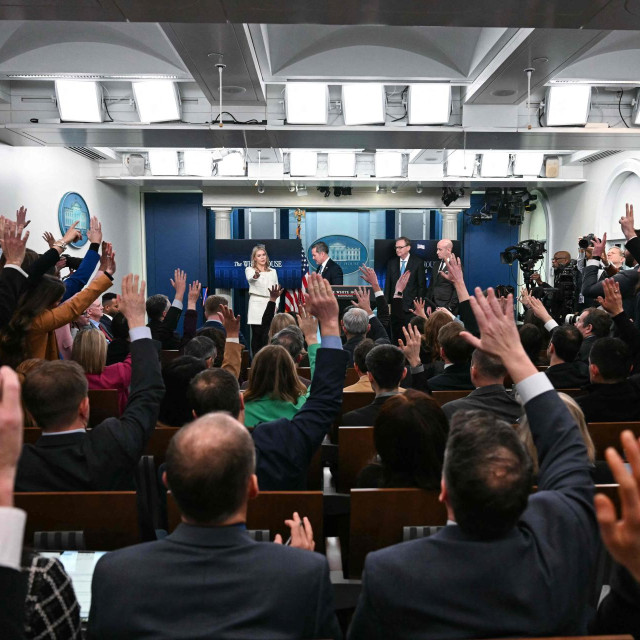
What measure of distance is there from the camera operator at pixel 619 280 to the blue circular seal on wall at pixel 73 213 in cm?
611

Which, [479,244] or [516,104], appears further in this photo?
[479,244]

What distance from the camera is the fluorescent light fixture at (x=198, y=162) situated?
30.1 ft

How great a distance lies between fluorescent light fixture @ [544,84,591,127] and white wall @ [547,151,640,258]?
2.99 metres

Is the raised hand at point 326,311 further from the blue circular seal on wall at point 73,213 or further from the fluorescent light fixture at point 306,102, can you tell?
the blue circular seal on wall at point 73,213

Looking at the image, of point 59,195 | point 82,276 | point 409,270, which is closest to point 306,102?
point 82,276

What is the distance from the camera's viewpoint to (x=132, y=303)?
2309 millimetres

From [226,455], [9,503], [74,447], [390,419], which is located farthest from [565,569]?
[74,447]

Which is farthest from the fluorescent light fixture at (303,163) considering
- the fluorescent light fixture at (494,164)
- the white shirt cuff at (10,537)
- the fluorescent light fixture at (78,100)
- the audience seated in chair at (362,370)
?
the white shirt cuff at (10,537)

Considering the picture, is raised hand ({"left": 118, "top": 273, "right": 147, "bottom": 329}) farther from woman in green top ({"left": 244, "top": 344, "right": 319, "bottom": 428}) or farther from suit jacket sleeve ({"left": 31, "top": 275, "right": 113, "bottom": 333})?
suit jacket sleeve ({"left": 31, "top": 275, "right": 113, "bottom": 333})

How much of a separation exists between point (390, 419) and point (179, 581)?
94 centimetres

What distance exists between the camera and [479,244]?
12.5 metres

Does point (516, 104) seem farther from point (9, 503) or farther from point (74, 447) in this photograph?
point (9, 503)

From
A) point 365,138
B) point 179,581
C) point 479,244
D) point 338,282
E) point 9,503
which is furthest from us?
point 479,244

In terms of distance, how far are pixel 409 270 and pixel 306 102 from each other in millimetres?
3702
